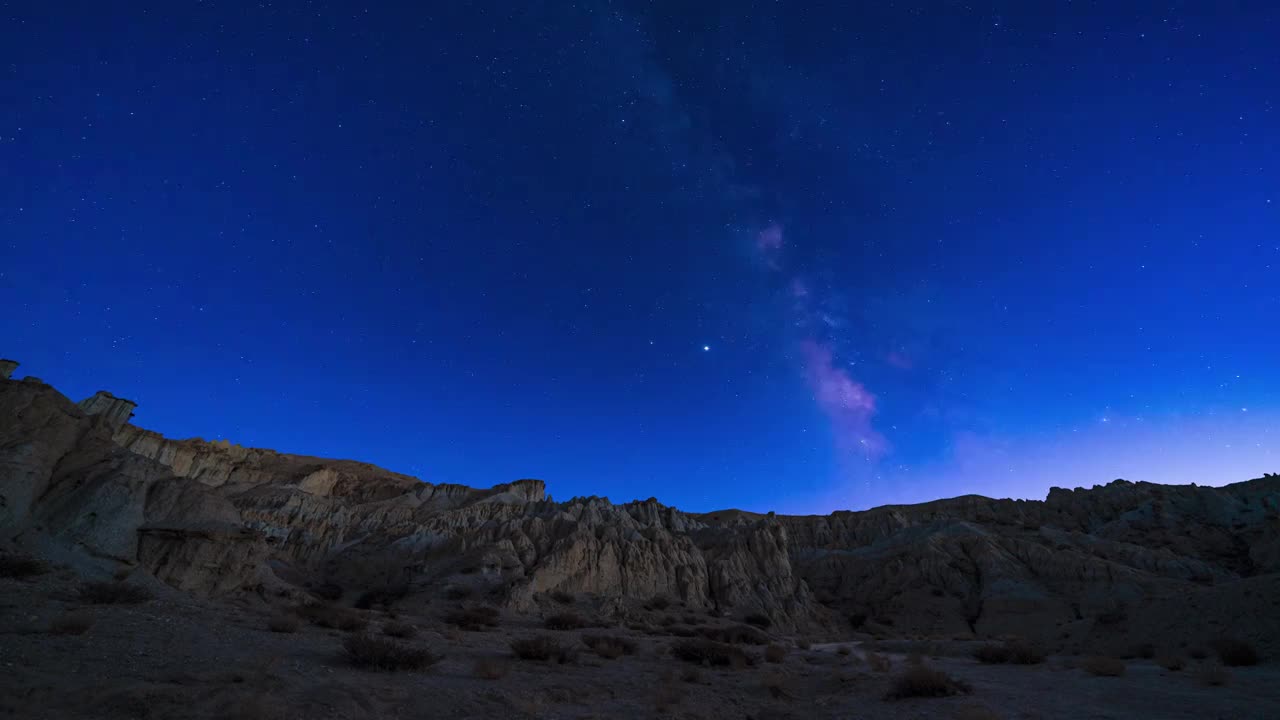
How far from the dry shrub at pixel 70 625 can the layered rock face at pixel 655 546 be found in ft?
50.8

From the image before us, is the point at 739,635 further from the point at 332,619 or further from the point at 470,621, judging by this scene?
the point at 332,619

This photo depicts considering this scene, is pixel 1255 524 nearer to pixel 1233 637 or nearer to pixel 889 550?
pixel 889 550

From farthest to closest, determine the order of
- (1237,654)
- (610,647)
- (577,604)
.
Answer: (577,604), (610,647), (1237,654)

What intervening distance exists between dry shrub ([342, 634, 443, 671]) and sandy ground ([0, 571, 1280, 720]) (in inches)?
9.7

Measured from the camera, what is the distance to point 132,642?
9.53 metres

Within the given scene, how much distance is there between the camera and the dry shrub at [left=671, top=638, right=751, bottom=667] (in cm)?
1653

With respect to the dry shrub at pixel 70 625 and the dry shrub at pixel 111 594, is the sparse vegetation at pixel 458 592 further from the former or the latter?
the dry shrub at pixel 70 625

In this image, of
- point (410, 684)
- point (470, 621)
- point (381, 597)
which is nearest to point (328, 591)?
point (381, 597)

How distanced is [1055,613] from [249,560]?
57.4 m

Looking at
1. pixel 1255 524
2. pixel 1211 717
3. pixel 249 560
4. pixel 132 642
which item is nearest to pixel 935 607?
pixel 1255 524

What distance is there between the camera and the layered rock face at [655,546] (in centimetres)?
2252

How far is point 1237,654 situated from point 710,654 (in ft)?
45.9

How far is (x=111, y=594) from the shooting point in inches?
523

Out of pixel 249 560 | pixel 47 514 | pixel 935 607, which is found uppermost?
pixel 47 514
